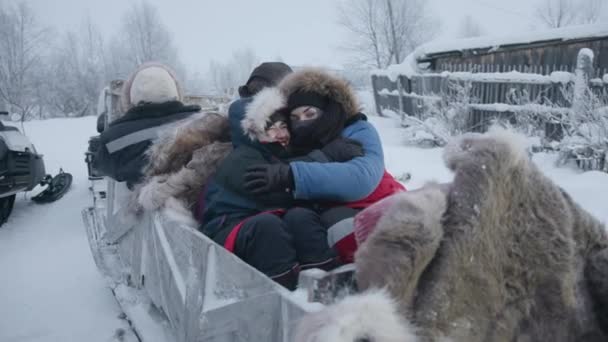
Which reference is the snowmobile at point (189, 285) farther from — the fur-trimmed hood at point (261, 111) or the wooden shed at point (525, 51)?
the wooden shed at point (525, 51)

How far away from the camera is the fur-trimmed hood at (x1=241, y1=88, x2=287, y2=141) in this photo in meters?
2.31

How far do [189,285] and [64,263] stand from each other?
3232mm

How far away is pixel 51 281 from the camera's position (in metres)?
4.28

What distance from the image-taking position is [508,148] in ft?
3.81

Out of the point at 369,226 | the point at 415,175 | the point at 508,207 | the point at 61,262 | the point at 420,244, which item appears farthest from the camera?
the point at 415,175

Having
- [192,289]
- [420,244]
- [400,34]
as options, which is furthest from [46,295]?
[400,34]

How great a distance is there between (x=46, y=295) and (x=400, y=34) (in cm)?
3047

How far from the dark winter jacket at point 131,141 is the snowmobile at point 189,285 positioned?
0.19m

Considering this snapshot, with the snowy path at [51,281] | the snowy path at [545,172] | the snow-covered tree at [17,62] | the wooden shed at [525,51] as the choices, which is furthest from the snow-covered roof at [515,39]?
the snow-covered tree at [17,62]

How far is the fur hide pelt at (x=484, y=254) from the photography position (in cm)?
105

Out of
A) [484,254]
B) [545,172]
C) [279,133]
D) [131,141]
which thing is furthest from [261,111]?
[545,172]

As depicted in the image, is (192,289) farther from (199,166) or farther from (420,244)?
(420,244)

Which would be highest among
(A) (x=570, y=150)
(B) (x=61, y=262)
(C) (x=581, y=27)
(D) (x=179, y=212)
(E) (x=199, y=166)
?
(C) (x=581, y=27)

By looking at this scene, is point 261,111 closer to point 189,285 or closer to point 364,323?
point 189,285
